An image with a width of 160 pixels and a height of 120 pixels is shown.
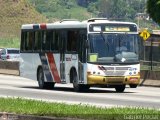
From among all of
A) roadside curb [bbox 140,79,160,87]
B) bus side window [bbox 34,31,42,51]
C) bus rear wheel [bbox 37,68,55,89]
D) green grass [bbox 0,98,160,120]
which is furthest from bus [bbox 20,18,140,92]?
green grass [bbox 0,98,160,120]

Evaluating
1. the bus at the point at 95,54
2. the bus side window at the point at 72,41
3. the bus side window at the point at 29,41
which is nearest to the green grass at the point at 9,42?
the bus side window at the point at 29,41

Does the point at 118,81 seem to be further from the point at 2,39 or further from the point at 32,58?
the point at 2,39

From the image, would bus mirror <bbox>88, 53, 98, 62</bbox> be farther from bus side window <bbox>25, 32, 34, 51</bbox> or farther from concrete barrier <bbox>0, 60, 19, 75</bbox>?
concrete barrier <bbox>0, 60, 19, 75</bbox>

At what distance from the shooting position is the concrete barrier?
50.8m

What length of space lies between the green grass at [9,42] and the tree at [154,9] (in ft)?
211

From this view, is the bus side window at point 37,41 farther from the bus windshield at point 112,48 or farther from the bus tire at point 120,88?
the bus windshield at point 112,48

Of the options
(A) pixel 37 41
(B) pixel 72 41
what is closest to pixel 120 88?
(B) pixel 72 41

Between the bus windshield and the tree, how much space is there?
49.6 meters

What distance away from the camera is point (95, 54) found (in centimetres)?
3148

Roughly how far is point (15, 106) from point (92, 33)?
11.7 m

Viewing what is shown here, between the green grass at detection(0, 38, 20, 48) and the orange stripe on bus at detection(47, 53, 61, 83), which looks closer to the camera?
the orange stripe on bus at detection(47, 53, 61, 83)

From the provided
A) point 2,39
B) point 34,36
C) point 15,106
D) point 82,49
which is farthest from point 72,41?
point 2,39

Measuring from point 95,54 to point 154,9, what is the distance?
53094 mm

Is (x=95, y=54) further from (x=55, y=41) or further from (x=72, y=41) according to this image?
(x=55, y=41)
